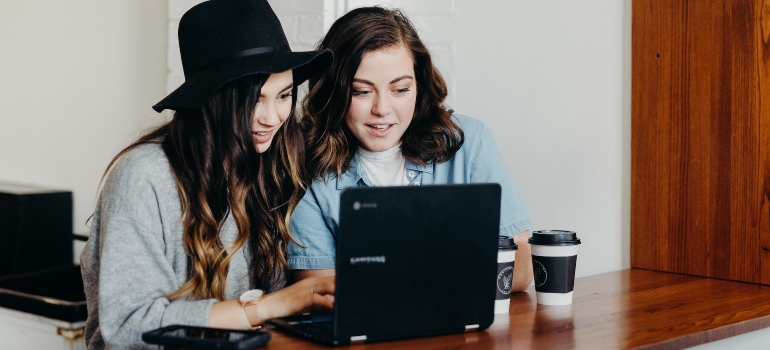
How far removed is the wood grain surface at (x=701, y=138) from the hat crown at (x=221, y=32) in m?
1.00

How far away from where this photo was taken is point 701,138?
6.32 ft

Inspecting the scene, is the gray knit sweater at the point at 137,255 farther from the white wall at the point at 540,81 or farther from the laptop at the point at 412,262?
the white wall at the point at 540,81

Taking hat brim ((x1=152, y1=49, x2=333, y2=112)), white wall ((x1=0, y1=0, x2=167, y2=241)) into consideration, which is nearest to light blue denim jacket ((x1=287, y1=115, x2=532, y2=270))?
hat brim ((x1=152, y1=49, x2=333, y2=112))

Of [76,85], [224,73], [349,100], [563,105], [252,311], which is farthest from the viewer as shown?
[76,85]

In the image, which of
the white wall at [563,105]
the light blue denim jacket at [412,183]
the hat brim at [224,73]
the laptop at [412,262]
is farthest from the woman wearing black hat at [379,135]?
the laptop at [412,262]

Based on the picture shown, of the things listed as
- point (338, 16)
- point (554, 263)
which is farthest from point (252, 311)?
point (338, 16)

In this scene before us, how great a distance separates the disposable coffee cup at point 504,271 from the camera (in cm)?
143

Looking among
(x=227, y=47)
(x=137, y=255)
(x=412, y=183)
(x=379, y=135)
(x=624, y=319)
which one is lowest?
(x=624, y=319)

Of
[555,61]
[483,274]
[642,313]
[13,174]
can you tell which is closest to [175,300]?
[483,274]

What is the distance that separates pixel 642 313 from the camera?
1.47 metres

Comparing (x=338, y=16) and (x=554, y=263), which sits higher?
(x=338, y=16)

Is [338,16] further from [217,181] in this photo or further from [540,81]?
[217,181]

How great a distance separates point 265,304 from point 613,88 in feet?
3.87

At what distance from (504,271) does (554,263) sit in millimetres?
123
